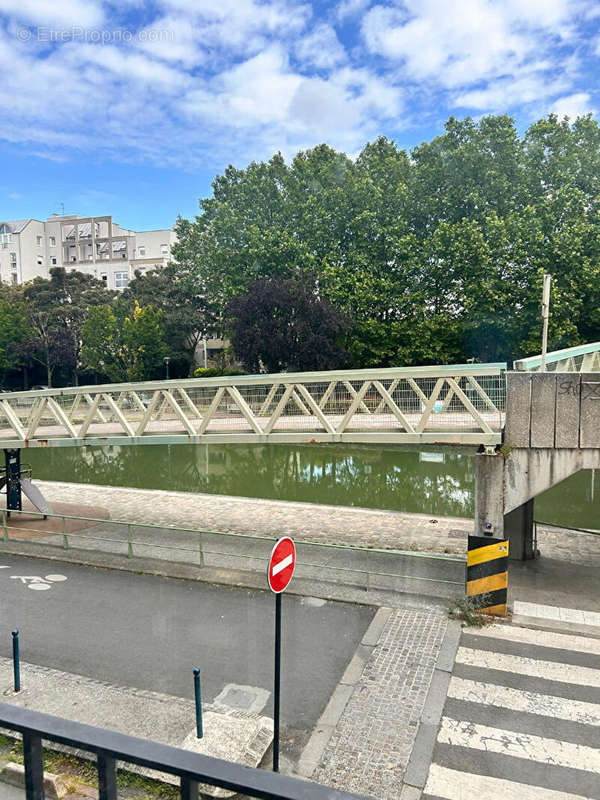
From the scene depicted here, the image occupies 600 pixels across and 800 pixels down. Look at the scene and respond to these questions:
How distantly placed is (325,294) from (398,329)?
5809 mm

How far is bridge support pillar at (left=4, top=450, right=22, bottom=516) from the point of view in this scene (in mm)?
16859

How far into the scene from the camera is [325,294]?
138 ft

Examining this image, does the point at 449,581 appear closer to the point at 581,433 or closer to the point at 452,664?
the point at 452,664

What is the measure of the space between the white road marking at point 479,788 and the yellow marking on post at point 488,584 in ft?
14.3

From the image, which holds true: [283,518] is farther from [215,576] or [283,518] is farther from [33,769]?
[33,769]

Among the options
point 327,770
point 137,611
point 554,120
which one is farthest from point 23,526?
point 554,120

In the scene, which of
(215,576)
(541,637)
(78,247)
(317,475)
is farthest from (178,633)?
(78,247)

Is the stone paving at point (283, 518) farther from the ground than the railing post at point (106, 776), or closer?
closer

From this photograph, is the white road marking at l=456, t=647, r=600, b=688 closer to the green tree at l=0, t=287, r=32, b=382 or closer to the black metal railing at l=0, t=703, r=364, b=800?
the black metal railing at l=0, t=703, r=364, b=800

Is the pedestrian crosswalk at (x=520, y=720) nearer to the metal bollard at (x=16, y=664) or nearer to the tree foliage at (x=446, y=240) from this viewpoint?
the metal bollard at (x=16, y=664)

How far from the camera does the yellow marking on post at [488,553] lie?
10.8m

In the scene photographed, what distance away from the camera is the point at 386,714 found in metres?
7.81

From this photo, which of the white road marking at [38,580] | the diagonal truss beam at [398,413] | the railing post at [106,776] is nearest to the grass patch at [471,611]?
the diagonal truss beam at [398,413]

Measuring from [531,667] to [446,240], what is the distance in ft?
109
